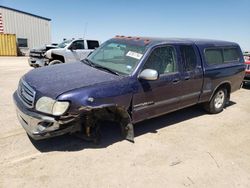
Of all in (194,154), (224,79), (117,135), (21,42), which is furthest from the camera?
(21,42)

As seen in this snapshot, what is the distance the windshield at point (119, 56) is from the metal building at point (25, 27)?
24696mm

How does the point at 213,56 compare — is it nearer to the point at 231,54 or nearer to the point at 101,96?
the point at 231,54

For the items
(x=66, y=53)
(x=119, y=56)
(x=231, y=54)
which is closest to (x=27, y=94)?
(x=119, y=56)

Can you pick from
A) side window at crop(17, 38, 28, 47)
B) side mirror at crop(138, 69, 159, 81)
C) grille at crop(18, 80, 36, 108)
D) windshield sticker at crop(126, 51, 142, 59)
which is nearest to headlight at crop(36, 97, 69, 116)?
grille at crop(18, 80, 36, 108)

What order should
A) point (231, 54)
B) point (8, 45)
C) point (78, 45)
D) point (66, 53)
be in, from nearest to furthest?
point (231, 54) → point (66, 53) → point (78, 45) → point (8, 45)

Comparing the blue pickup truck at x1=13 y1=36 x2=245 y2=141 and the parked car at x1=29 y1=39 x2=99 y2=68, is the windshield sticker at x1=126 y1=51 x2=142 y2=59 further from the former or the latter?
the parked car at x1=29 y1=39 x2=99 y2=68

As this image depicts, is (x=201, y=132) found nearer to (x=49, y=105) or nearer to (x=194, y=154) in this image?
(x=194, y=154)

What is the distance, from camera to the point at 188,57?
16.1ft

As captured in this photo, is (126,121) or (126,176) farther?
(126,121)

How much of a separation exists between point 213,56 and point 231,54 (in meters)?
0.97

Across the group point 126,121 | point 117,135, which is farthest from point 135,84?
point 117,135

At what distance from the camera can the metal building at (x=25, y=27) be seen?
25538 millimetres

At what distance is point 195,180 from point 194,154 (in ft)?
2.43

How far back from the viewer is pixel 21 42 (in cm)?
2711
